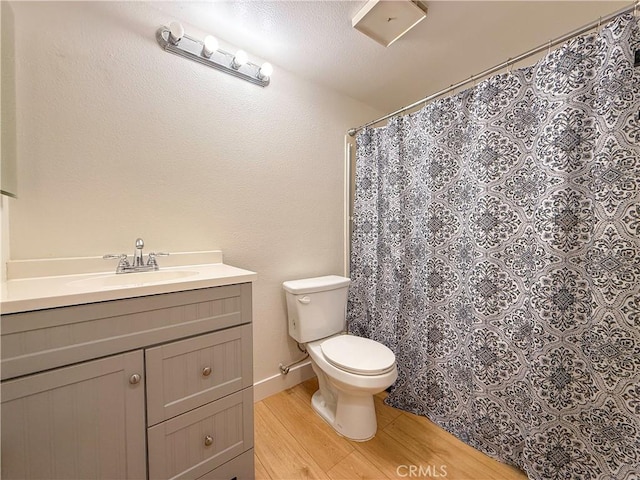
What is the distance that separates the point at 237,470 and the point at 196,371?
0.49m

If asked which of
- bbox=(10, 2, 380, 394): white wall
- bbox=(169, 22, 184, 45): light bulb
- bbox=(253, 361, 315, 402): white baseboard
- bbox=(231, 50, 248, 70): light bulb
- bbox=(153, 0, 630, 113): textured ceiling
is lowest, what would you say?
bbox=(253, 361, 315, 402): white baseboard

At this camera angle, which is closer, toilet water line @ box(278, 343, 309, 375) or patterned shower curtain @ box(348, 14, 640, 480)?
patterned shower curtain @ box(348, 14, 640, 480)

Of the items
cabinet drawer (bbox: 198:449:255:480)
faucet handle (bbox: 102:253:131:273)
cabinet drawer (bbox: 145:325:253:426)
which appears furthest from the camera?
faucet handle (bbox: 102:253:131:273)

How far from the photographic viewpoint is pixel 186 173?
54.2 inches

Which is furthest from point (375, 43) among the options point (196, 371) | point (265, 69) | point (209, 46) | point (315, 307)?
point (196, 371)

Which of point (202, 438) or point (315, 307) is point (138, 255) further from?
point (315, 307)

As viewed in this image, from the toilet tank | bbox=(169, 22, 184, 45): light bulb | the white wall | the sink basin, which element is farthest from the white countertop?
bbox=(169, 22, 184, 45): light bulb

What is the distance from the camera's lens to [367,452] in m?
1.30

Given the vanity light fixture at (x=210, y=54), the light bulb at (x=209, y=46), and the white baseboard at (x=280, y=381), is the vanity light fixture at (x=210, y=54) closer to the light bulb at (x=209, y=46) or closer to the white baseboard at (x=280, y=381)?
the light bulb at (x=209, y=46)

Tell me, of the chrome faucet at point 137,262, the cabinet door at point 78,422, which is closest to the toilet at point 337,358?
the chrome faucet at point 137,262

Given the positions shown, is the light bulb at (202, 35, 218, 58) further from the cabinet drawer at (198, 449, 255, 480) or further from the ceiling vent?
the cabinet drawer at (198, 449, 255, 480)

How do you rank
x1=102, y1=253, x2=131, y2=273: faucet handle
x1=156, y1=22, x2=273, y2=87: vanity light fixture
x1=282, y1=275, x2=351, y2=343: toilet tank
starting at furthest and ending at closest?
x1=282, y1=275, x2=351, y2=343: toilet tank < x1=156, y1=22, x2=273, y2=87: vanity light fixture < x1=102, y1=253, x2=131, y2=273: faucet handle

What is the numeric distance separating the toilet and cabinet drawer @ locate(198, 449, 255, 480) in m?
0.50

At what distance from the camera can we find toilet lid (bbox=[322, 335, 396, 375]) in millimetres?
1287
